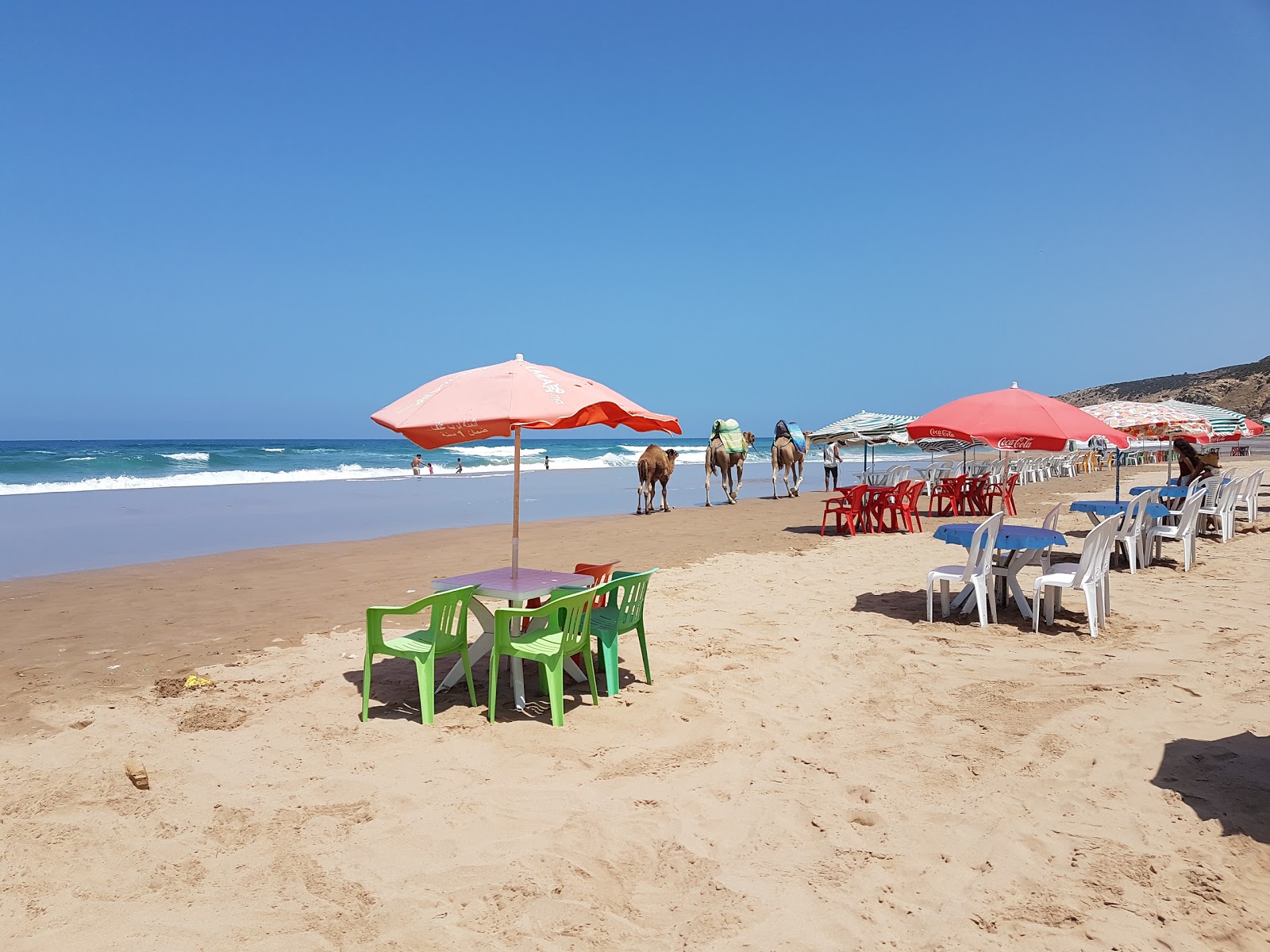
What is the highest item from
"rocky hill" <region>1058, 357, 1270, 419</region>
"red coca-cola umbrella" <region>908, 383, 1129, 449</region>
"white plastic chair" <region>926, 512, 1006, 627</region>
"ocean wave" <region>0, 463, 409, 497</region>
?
"rocky hill" <region>1058, 357, 1270, 419</region>

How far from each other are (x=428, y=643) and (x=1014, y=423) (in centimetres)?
567

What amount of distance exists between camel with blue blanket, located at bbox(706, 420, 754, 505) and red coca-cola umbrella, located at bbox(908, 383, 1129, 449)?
1091 cm

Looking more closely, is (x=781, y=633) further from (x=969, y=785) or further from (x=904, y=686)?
(x=969, y=785)

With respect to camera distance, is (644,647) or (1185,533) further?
(1185,533)

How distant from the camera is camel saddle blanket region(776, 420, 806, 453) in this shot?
828 inches

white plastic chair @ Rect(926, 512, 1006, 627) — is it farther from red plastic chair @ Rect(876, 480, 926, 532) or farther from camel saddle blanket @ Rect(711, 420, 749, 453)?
camel saddle blanket @ Rect(711, 420, 749, 453)

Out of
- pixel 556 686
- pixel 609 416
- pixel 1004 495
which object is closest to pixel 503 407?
pixel 609 416

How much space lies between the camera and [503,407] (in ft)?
15.9

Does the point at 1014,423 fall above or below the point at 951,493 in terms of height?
above

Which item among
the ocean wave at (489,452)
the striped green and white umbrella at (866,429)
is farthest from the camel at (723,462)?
the ocean wave at (489,452)

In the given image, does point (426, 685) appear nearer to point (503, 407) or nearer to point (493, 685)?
point (493, 685)

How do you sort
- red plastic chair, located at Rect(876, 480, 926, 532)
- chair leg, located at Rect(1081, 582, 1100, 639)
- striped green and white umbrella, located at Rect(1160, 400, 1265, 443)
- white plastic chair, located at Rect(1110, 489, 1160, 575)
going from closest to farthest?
1. chair leg, located at Rect(1081, 582, 1100, 639)
2. white plastic chair, located at Rect(1110, 489, 1160, 575)
3. striped green and white umbrella, located at Rect(1160, 400, 1265, 443)
4. red plastic chair, located at Rect(876, 480, 926, 532)

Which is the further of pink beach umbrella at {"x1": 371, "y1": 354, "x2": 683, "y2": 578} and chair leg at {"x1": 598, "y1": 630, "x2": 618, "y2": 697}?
chair leg at {"x1": 598, "y1": 630, "x2": 618, "y2": 697}

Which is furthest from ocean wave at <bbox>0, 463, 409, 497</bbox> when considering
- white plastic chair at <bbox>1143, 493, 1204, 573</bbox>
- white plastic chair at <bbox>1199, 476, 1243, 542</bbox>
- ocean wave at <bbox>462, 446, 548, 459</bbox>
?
white plastic chair at <bbox>1199, 476, 1243, 542</bbox>
